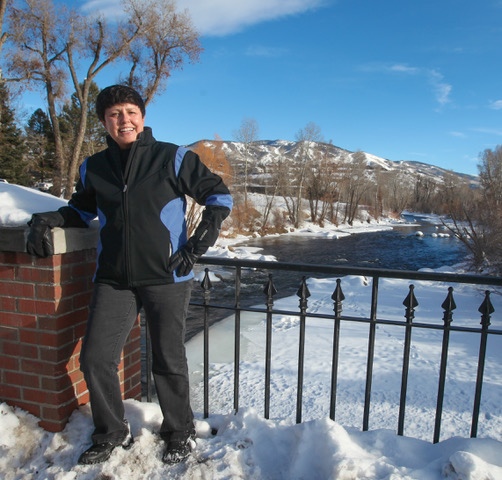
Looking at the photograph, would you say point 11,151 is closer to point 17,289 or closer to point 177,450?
point 17,289

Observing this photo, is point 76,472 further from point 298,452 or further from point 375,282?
point 375,282

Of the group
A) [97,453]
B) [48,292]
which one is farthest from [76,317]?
[97,453]

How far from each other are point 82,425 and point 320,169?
51464 millimetres

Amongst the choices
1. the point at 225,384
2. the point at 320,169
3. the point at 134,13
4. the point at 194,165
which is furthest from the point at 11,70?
the point at 320,169

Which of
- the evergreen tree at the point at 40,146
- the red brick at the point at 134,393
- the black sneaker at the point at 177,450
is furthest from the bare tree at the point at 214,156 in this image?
the black sneaker at the point at 177,450

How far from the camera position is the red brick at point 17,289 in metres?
2.06

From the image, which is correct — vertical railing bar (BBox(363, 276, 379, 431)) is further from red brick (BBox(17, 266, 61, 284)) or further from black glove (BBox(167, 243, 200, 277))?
red brick (BBox(17, 266, 61, 284))

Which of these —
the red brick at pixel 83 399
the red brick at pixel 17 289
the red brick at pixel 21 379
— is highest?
the red brick at pixel 17 289

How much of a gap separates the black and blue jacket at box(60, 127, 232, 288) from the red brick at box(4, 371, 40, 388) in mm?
749

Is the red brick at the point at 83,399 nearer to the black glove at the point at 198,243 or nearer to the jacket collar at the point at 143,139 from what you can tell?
the black glove at the point at 198,243

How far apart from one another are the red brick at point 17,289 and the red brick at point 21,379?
466 mm

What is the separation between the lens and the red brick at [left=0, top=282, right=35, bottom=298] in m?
2.06

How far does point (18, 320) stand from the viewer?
6.92 feet

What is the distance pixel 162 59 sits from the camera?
22.4m
